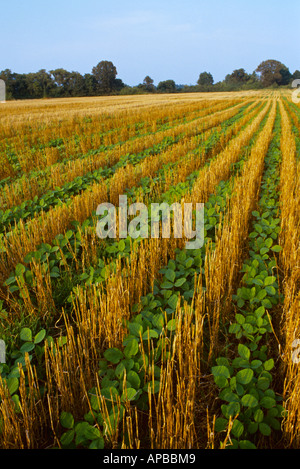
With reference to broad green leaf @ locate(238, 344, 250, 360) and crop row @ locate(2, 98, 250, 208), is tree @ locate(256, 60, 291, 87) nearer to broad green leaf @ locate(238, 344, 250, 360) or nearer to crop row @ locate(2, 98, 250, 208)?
crop row @ locate(2, 98, 250, 208)

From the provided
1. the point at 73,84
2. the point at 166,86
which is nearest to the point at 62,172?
the point at 73,84

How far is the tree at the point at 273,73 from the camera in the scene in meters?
79.6

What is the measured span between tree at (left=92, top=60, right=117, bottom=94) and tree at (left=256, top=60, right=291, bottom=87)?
4133 centimetres

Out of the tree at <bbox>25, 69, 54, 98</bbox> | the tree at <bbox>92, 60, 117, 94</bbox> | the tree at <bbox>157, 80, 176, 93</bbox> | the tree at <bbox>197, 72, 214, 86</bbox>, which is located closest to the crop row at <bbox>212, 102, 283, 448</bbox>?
the tree at <bbox>25, 69, 54, 98</bbox>

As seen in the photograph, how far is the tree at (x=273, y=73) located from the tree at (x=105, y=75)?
41.3 meters

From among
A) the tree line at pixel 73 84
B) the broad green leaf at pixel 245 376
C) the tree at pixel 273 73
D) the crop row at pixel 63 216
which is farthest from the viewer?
the tree at pixel 273 73

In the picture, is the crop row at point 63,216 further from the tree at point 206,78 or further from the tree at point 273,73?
the tree at point 206,78

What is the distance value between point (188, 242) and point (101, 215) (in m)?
1.39

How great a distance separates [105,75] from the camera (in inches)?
2438

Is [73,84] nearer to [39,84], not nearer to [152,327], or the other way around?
[39,84]

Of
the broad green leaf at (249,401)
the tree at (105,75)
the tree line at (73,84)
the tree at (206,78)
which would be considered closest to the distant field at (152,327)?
the broad green leaf at (249,401)

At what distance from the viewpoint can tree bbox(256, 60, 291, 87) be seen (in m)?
79.6

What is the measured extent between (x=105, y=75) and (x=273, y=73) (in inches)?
1897

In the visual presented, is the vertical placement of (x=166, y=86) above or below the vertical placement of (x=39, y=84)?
above
